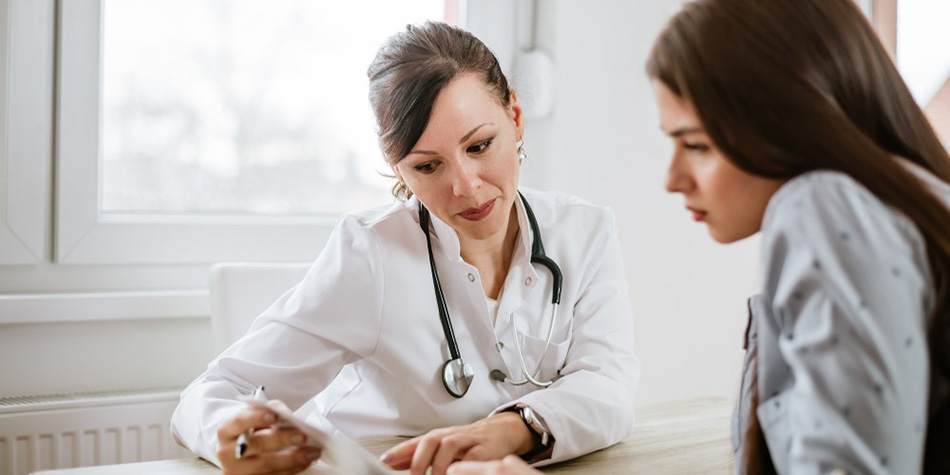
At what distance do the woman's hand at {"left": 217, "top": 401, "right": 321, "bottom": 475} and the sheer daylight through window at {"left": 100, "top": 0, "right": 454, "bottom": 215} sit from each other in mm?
1064

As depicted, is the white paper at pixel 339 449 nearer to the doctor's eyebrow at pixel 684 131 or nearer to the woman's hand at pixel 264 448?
the woman's hand at pixel 264 448

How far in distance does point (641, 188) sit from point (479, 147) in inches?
49.0

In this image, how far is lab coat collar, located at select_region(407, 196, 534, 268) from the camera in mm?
1424

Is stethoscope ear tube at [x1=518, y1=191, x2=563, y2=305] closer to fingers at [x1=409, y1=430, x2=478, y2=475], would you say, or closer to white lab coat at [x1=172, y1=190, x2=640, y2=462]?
white lab coat at [x1=172, y1=190, x2=640, y2=462]

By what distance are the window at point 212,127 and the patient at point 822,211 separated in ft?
3.80

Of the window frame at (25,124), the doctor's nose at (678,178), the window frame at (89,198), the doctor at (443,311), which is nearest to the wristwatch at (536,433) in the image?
the doctor at (443,311)

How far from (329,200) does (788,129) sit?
1688 mm

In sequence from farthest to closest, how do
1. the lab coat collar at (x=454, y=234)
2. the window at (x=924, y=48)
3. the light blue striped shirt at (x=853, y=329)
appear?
the window at (x=924, y=48) < the lab coat collar at (x=454, y=234) < the light blue striped shirt at (x=853, y=329)

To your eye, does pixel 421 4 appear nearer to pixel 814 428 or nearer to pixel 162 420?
pixel 162 420

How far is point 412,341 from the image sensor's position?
1.38 m

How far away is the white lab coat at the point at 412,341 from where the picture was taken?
1.29 meters

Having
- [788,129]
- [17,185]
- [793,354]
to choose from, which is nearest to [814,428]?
[793,354]

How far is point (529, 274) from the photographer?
4.83 feet

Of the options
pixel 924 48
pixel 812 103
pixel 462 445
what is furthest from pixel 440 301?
pixel 924 48
